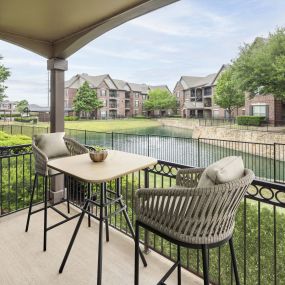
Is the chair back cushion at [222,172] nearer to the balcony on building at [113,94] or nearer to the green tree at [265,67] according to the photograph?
the green tree at [265,67]

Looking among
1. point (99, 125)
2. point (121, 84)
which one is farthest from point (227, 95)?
point (121, 84)

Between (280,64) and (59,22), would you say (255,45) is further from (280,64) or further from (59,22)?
(59,22)

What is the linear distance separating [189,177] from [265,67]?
14.5 m

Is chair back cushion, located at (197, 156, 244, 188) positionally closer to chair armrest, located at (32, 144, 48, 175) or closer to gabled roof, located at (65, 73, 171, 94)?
chair armrest, located at (32, 144, 48, 175)

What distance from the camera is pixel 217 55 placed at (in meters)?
39.1

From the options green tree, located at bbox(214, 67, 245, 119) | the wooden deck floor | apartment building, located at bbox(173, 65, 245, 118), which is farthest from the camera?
apartment building, located at bbox(173, 65, 245, 118)

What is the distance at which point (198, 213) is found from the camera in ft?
3.72

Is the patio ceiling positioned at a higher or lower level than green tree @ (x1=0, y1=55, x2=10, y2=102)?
lower

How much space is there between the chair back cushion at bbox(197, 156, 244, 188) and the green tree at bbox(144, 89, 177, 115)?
35.4 m

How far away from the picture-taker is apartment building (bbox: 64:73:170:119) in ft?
111

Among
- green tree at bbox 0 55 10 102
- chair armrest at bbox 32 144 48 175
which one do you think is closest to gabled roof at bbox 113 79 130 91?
green tree at bbox 0 55 10 102

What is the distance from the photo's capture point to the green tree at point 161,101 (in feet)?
118

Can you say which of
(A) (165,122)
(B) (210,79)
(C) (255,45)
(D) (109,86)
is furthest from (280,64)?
(D) (109,86)

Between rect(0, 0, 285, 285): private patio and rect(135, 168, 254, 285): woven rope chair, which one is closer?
rect(135, 168, 254, 285): woven rope chair
